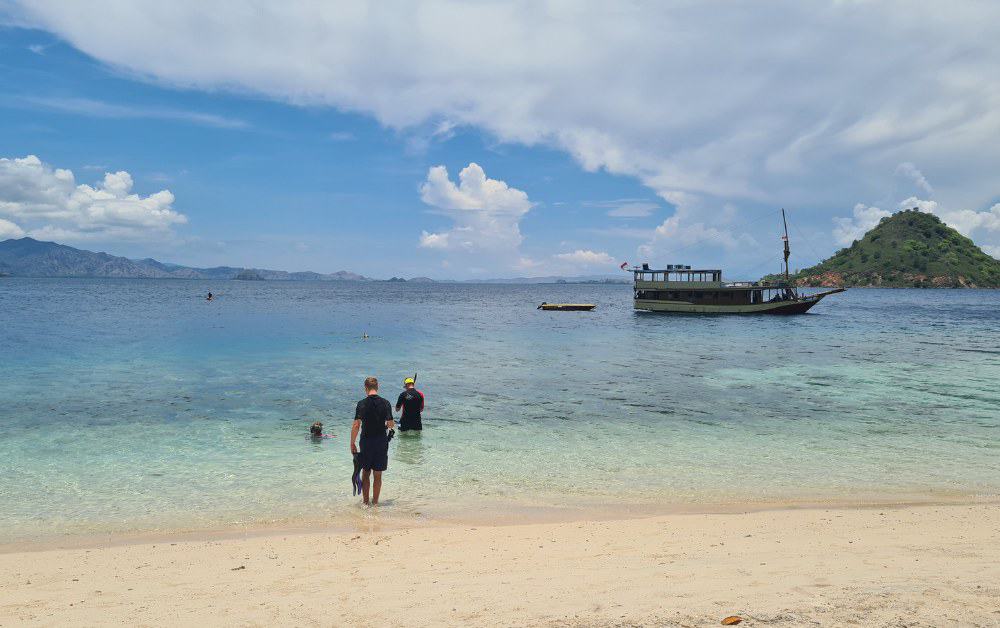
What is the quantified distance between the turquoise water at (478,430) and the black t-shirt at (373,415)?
1.54 metres

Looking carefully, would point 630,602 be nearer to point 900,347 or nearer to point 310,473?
point 310,473

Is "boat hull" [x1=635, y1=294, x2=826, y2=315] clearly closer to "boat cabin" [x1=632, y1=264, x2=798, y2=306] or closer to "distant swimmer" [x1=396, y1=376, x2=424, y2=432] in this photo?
"boat cabin" [x1=632, y1=264, x2=798, y2=306]

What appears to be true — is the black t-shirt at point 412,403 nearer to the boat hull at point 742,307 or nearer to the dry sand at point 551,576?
the dry sand at point 551,576

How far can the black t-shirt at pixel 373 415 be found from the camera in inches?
395

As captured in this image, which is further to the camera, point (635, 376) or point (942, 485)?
point (635, 376)

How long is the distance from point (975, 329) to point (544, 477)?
6491cm

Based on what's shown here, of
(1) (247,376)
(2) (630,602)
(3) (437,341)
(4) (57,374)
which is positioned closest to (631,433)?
(2) (630,602)

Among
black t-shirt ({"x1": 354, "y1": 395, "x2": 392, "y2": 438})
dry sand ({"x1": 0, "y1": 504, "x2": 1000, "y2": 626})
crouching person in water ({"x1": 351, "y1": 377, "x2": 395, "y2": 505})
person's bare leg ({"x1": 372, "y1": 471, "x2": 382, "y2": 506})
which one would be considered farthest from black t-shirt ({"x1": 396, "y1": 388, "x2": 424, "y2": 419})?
dry sand ({"x1": 0, "y1": 504, "x2": 1000, "y2": 626})

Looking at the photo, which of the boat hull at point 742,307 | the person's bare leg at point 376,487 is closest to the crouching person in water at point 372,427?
the person's bare leg at point 376,487

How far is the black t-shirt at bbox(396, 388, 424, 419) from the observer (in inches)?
597

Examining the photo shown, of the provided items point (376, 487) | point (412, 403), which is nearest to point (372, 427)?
point (376, 487)

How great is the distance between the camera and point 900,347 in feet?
135

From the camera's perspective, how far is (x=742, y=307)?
7112 centimetres

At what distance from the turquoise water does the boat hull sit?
3355 centimetres
